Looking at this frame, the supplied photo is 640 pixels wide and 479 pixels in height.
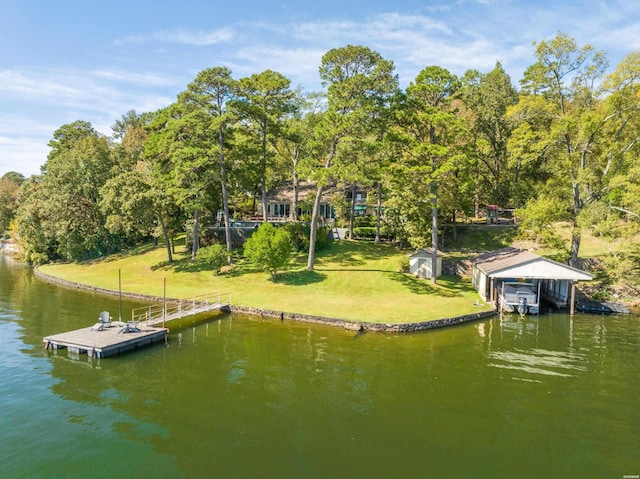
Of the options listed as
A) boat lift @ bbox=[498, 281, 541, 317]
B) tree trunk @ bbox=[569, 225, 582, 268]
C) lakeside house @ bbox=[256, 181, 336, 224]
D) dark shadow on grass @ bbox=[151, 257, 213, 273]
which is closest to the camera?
boat lift @ bbox=[498, 281, 541, 317]

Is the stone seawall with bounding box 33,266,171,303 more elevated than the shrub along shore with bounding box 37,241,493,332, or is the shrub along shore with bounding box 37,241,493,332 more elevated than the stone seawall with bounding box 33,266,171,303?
the shrub along shore with bounding box 37,241,493,332

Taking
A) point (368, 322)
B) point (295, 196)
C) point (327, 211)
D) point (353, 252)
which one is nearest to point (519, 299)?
point (368, 322)

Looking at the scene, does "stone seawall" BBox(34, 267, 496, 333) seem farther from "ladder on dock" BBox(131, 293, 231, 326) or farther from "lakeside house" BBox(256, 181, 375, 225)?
"lakeside house" BBox(256, 181, 375, 225)

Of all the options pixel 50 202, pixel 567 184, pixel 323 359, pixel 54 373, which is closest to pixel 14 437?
pixel 54 373

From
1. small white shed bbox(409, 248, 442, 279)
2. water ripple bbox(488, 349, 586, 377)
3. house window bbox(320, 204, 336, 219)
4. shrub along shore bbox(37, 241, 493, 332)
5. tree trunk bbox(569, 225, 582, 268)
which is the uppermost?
house window bbox(320, 204, 336, 219)

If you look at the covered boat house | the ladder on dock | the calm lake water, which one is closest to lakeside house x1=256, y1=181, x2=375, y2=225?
the covered boat house

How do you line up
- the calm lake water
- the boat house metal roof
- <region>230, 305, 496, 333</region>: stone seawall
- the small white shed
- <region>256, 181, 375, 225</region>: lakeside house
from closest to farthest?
the calm lake water < <region>230, 305, 496, 333</region>: stone seawall < the boat house metal roof < the small white shed < <region>256, 181, 375, 225</region>: lakeside house

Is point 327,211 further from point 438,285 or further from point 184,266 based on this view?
point 438,285
